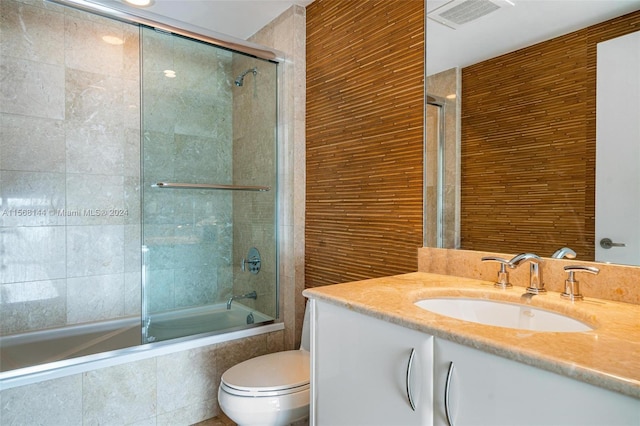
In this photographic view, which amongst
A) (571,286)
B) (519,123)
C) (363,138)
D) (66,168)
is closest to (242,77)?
(363,138)

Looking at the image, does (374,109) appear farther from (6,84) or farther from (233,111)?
(6,84)

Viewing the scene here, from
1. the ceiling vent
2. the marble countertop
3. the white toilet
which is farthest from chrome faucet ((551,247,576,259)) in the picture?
the white toilet

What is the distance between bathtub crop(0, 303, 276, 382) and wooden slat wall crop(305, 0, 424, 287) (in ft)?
1.71

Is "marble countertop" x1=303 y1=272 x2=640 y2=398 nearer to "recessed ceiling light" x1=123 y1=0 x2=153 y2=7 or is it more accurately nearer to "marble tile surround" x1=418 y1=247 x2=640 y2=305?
"marble tile surround" x1=418 y1=247 x2=640 y2=305

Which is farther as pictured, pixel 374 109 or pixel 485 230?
pixel 374 109

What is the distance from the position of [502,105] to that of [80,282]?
2511mm

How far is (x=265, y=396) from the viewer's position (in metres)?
1.55

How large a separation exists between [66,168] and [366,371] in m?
2.21

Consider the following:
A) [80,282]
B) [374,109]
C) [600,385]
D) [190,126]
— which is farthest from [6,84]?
[600,385]

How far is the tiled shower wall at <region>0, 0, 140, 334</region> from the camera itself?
2211mm

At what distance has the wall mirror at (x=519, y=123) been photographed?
1174mm

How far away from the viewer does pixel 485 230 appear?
4.79 feet

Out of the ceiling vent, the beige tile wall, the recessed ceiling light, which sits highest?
the recessed ceiling light

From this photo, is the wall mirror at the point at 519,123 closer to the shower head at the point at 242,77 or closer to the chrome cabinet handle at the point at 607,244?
the chrome cabinet handle at the point at 607,244
